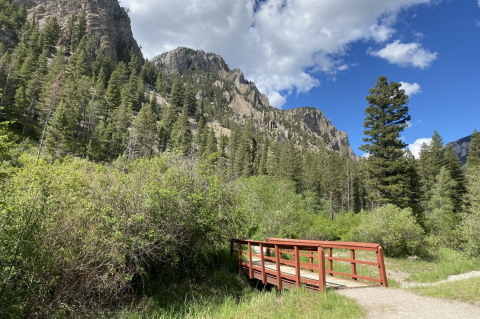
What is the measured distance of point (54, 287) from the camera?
21.3ft

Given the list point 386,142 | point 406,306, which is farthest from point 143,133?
point 406,306

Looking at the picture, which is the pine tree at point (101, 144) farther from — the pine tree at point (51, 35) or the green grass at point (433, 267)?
the pine tree at point (51, 35)

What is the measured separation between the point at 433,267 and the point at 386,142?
50.1 feet

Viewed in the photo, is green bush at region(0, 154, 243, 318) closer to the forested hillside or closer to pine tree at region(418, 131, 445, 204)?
the forested hillside

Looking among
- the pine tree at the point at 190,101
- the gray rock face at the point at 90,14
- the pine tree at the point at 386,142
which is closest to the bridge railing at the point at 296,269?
the pine tree at the point at 386,142

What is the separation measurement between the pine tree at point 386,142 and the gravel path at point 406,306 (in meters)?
21.8

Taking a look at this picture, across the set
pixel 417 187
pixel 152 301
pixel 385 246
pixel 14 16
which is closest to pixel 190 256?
pixel 152 301

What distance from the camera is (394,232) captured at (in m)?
16.4

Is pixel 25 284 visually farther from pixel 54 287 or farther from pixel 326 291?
pixel 326 291

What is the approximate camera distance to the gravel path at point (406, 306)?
176 inches

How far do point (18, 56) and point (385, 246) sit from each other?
73.2m

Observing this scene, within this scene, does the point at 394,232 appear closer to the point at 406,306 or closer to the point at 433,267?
the point at 433,267

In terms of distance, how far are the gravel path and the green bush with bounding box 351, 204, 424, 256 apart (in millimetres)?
12314

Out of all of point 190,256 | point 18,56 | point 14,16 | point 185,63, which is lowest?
point 190,256
